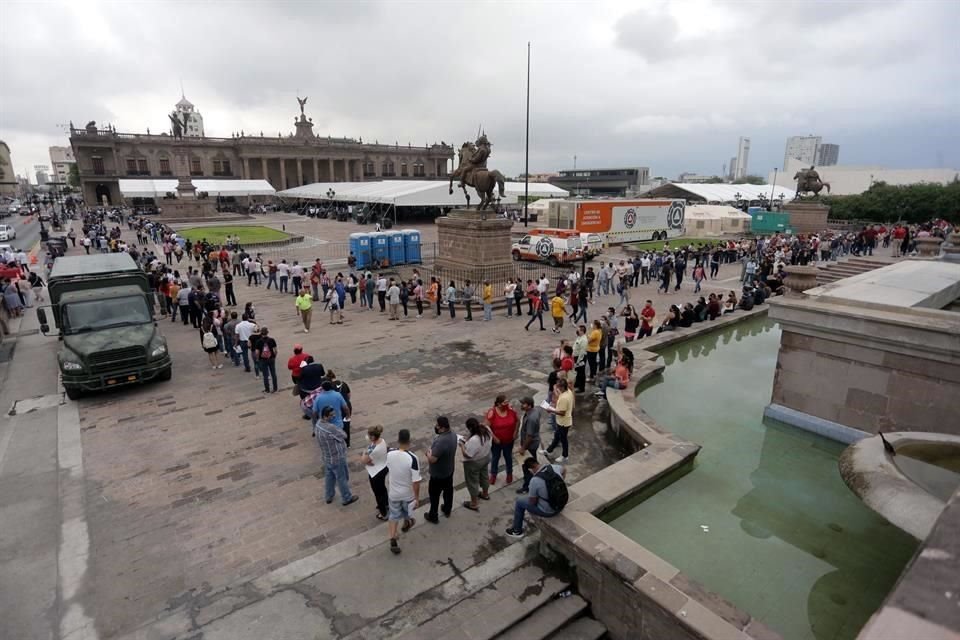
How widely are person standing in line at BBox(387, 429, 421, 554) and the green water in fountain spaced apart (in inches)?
99.8

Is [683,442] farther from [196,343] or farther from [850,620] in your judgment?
[196,343]

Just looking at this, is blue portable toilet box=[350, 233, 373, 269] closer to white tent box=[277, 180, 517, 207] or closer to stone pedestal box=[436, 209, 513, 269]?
stone pedestal box=[436, 209, 513, 269]

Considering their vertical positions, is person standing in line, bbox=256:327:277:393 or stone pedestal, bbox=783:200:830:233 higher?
stone pedestal, bbox=783:200:830:233

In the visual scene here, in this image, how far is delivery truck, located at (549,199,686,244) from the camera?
3294 cm

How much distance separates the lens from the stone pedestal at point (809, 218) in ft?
125

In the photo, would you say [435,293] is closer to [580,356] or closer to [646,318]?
[646,318]

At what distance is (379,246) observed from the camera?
24.8m

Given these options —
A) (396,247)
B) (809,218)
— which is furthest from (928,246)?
(809,218)

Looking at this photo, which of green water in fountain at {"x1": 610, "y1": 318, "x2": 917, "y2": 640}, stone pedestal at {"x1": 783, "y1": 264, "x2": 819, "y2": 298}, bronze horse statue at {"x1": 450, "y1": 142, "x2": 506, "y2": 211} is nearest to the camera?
green water in fountain at {"x1": 610, "y1": 318, "x2": 917, "y2": 640}

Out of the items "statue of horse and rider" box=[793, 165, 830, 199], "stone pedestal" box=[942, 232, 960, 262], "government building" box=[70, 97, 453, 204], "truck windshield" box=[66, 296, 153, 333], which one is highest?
"government building" box=[70, 97, 453, 204]

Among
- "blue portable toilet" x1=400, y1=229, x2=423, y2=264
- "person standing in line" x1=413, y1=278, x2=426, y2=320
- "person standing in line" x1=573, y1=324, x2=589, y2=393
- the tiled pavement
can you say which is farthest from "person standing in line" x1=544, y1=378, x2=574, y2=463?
"blue portable toilet" x1=400, y1=229, x2=423, y2=264

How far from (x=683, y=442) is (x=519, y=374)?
434 cm

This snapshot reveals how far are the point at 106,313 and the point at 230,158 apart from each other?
8302cm

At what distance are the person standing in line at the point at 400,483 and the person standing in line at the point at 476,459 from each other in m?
0.76
